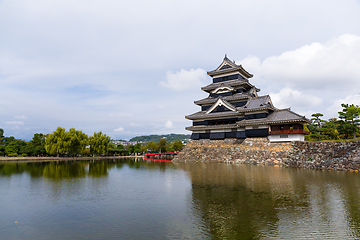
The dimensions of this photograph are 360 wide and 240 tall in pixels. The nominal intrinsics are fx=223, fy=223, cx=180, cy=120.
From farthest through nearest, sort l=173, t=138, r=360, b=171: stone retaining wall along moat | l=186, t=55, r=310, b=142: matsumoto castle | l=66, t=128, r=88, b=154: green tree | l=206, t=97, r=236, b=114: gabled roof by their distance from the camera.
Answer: l=66, t=128, r=88, b=154: green tree, l=206, t=97, r=236, b=114: gabled roof, l=186, t=55, r=310, b=142: matsumoto castle, l=173, t=138, r=360, b=171: stone retaining wall along moat

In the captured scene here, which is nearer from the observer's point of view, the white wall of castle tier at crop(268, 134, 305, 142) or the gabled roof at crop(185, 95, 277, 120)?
the white wall of castle tier at crop(268, 134, 305, 142)

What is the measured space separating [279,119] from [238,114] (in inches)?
299

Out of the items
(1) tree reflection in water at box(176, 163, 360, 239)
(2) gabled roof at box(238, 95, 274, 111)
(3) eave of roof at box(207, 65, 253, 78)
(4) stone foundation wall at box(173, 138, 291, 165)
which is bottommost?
(1) tree reflection in water at box(176, 163, 360, 239)

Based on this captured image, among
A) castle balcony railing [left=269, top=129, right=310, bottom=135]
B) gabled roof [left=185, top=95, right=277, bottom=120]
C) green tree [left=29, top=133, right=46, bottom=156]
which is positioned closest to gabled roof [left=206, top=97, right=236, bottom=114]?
gabled roof [left=185, top=95, right=277, bottom=120]

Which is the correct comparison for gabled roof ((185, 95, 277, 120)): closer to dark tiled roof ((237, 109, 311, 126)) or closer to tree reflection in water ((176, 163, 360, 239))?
dark tiled roof ((237, 109, 311, 126))

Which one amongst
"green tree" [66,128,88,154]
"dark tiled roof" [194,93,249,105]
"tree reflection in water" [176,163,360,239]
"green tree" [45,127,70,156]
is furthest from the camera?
"green tree" [66,128,88,154]

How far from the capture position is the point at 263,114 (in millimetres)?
37750

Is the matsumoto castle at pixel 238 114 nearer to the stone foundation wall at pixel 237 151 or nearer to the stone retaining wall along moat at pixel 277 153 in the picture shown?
the stone foundation wall at pixel 237 151

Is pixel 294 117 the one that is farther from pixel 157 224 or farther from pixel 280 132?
pixel 157 224

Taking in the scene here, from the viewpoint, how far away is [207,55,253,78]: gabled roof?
153 ft

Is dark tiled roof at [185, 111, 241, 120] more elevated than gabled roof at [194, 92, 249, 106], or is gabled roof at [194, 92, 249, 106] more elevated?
gabled roof at [194, 92, 249, 106]

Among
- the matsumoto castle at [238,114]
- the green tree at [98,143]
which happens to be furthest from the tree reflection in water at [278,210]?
the green tree at [98,143]

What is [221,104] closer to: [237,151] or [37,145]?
[237,151]

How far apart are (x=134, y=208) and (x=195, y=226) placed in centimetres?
382
